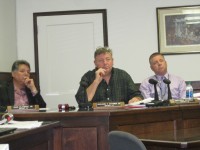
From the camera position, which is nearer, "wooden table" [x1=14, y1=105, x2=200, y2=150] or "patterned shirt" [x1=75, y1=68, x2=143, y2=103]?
"wooden table" [x1=14, y1=105, x2=200, y2=150]

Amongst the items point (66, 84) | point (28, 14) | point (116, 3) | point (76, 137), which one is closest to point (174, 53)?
point (116, 3)

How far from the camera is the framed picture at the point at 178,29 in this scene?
4.77m

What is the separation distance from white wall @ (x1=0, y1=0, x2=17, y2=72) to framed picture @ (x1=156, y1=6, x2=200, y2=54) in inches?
76.4

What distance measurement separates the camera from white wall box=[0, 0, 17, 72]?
4445mm

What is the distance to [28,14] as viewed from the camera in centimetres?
500

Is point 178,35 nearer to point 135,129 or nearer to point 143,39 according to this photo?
point 143,39

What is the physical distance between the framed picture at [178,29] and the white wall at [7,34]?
6.37 ft

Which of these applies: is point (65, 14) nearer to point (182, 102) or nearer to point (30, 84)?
point (30, 84)

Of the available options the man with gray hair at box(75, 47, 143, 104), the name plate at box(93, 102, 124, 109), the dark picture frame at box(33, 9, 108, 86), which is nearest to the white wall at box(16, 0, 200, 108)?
the dark picture frame at box(33, 9, 108, 86)

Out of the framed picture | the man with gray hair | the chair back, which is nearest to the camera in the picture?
the chair back

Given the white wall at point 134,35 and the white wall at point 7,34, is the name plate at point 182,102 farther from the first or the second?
the white wall at point 7,34

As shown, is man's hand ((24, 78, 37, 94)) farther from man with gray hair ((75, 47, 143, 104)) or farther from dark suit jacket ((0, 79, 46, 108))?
man with gray hair ((75, 47, 143, 104))

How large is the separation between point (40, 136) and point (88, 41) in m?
3.18

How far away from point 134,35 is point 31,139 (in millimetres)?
3361
